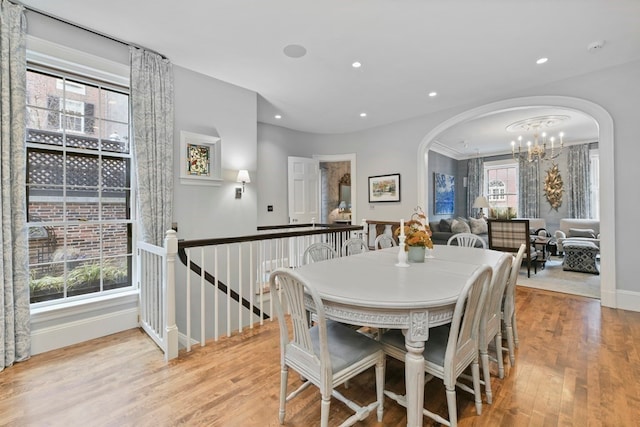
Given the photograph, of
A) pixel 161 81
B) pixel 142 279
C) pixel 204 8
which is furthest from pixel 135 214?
pixel 204 8

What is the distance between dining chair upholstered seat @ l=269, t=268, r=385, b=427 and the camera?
138 centimetres

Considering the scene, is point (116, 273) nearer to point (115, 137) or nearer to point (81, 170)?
point (81, 170)

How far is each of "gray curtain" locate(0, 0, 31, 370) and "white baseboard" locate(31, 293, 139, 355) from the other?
111 mm

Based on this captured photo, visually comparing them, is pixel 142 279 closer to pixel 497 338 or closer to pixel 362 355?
pixel 362 355

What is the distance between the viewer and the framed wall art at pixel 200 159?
338 centimetres

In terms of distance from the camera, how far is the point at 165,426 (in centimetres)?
160

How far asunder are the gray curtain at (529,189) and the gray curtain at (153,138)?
8.68 m

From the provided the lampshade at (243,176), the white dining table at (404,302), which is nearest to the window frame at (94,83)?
the lampshade at (243,176)

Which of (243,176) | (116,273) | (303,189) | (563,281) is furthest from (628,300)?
(116,273)

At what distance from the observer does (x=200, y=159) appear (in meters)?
3.54

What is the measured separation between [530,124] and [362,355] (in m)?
6.26

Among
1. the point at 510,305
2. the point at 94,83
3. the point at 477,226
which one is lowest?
the point at 510,305

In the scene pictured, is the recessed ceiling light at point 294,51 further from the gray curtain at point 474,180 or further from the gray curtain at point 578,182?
the gray curtain at point 578,182

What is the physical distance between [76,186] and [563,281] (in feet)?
22.1
